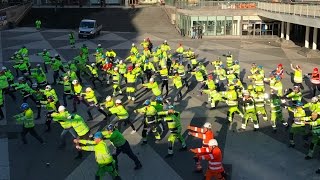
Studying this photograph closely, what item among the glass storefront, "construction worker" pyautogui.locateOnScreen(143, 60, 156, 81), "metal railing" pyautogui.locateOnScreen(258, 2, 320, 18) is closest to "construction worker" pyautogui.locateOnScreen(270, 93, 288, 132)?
"construction worker" pyautogui.locateOnScreen(143, 60, 156, 81)

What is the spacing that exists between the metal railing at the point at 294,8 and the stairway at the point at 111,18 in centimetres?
1163

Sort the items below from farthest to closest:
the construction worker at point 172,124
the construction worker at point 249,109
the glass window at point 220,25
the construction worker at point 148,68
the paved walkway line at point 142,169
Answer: the glass window at point 220,25, the construction worker at point 148,68, the construction worker at point 249,109, the construction worker at point 172,124, the paved walkway line at point 142,169

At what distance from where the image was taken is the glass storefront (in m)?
43.5

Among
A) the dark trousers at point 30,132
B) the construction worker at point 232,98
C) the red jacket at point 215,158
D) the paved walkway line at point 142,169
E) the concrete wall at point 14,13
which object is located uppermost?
the concrete wall at point 14,13

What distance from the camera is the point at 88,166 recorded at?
13.6 meters

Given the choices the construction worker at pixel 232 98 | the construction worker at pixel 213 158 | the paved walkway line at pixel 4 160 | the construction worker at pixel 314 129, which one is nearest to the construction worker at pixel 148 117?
the construction worker at pixel 232 98

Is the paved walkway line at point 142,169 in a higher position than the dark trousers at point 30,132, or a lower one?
lower

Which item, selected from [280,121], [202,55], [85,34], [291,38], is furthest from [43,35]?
[280,121]

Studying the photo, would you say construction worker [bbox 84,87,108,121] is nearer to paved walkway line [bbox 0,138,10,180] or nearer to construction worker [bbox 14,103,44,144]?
construction worker [bbox 14,103,44,144]

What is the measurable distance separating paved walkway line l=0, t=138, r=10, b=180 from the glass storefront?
3066 centimetres

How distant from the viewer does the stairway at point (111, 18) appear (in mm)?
49531

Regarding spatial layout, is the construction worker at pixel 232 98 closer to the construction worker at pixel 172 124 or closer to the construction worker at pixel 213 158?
the construction worker at pixel 172 124

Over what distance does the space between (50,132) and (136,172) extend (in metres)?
5.13

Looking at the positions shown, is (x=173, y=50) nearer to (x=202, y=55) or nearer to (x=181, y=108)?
(x=202, y=55)
